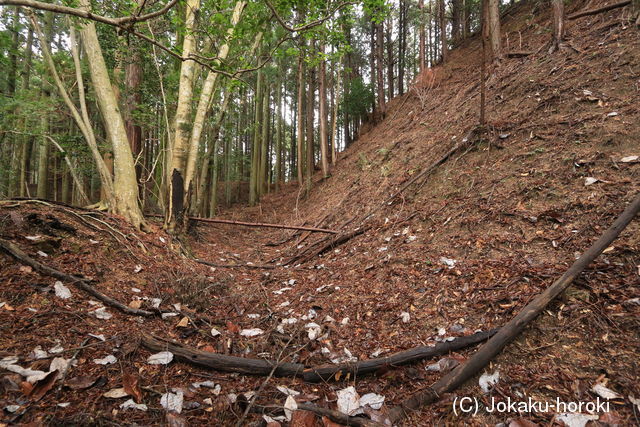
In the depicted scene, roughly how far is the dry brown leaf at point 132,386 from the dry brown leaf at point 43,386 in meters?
0.34

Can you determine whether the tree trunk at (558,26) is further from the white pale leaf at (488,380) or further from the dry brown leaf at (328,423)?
the dry brown leaf at (328,423)

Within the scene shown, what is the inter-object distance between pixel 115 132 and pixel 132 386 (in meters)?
4.29

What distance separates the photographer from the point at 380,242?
4371 mm

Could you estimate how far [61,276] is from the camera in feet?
8.20

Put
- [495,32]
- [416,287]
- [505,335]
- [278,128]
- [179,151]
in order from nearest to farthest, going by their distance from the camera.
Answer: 1. [505,335]
2. [416,287]
3. [179,151]
4. [495,32]
5. [278,128]

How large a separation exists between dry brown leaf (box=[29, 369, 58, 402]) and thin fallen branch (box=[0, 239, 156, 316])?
3.05 feet

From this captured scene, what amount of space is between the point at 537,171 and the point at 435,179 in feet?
5.22

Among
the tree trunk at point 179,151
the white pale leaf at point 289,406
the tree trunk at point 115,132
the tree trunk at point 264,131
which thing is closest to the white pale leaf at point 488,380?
the white pale leaf at point 289,406

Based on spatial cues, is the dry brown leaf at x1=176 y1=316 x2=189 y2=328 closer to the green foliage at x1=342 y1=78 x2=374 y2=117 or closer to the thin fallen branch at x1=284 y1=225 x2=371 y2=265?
the thin fallen branch at x1=284 y1=225 x2=371 y2=265

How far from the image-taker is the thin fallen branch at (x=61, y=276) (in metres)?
2.46

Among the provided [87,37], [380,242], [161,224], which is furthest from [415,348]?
[87,37]

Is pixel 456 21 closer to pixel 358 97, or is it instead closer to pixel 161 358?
pixel 358 97

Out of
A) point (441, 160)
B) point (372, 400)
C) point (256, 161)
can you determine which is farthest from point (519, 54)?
point (256, 161)

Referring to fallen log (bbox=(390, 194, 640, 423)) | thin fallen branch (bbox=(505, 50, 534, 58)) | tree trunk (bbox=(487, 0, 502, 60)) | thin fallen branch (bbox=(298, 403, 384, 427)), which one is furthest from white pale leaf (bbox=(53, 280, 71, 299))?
tree trunk (bbox=(487, 0, 502, 60))
